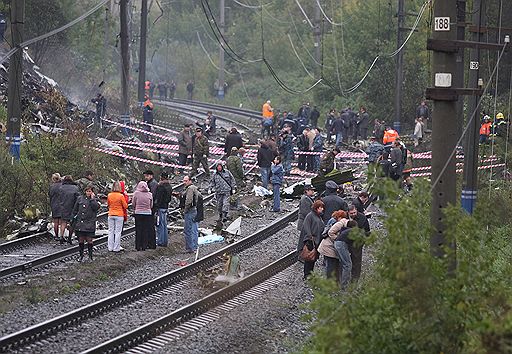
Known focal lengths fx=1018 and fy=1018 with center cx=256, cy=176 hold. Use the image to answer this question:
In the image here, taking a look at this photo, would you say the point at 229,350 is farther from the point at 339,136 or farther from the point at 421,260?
the point at 339,136

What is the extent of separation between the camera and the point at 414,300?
9.70 m

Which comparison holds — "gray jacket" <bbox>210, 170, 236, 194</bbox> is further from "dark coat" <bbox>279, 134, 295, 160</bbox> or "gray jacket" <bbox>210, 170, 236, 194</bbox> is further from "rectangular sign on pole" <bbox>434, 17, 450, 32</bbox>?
"rectangular sign on pole" <bbox>434, 17, 450, 32</bbox>

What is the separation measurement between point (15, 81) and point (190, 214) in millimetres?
8346

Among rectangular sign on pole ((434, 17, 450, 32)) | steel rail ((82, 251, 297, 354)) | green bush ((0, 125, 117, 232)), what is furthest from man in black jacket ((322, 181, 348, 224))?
rectangular sign on pole ((434, 17, 450, 32))

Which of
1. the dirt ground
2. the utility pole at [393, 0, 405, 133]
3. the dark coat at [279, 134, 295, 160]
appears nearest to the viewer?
the dirt ground

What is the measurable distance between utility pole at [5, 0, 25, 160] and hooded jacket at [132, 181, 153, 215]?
20.9 ft

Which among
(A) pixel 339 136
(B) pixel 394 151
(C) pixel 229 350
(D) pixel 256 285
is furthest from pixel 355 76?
(C) pixel 229 350

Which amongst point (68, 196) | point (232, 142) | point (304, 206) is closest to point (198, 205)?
point (304, 206)

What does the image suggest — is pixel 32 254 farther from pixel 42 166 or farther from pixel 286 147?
pixel 286 147

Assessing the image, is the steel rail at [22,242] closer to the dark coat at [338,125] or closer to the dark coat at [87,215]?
the dark coat at [87,215]

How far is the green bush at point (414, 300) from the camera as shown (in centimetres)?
967

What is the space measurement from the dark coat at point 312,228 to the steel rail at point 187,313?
1.33m

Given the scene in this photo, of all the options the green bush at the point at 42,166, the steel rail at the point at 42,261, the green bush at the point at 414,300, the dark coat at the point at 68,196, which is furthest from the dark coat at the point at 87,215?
the green bush at the point at 414,300

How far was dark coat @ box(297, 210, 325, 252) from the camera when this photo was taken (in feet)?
62.0
